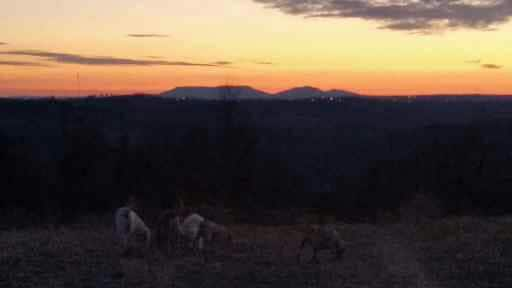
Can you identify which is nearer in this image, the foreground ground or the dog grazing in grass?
the foreground ground

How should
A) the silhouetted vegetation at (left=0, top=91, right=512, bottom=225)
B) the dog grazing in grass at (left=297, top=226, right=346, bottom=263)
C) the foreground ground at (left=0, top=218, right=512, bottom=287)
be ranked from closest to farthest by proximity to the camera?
the foreground ground at (left=0, top=218, right=512, bottom=287), the dog grazing in grass at (left=297, top=226, right=346, bottom=263), the silhouetted vegetation at (left=0, top=91, right=512, bottom=225)

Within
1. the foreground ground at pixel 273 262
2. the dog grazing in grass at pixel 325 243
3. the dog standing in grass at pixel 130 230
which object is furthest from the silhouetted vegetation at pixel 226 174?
the dog grazing in grass at pixel 325 243

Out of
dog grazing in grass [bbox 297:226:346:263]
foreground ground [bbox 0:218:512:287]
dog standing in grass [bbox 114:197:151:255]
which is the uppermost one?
dog standing in grass [bbox 114:197:151:255]

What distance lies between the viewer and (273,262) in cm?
1477

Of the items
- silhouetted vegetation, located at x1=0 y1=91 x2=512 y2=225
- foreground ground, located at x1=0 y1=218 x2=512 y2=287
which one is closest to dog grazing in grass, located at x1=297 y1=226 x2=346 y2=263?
foreground ground, located at x1=0 y1=218 x2=512 y2=287

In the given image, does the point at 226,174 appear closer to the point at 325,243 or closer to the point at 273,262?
the point at 325,243

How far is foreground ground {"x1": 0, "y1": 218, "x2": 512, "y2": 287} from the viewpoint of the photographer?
520 inches

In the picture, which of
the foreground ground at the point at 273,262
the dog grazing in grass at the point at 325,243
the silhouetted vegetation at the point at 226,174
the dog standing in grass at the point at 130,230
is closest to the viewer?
the foreground ground at the point at 273,262

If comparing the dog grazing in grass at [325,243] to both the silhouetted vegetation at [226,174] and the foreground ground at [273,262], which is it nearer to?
the foreground ground at [273,262]

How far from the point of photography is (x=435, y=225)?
1884cm

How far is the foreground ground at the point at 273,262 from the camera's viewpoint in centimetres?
1320

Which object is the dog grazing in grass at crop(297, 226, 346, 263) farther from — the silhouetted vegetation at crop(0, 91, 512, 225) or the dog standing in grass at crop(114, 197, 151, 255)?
the silhouetted vegetation at crop(0, 91, 512, 225)

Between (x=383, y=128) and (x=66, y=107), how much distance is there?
98.8ft

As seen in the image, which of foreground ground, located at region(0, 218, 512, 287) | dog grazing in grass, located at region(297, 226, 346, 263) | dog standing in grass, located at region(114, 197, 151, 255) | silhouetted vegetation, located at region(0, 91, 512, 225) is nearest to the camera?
foreground ground, located at region(0, 218, 512, 287)
